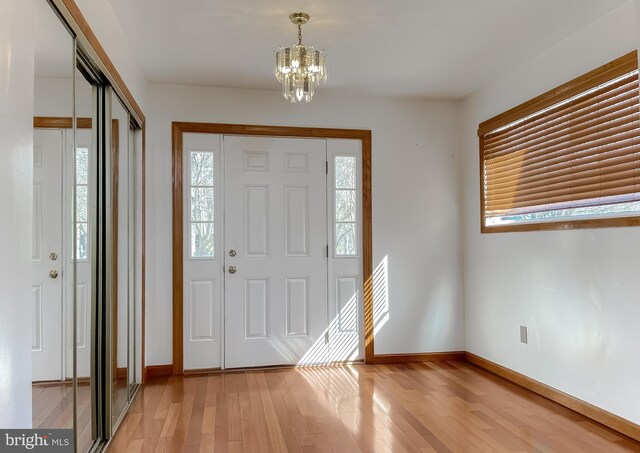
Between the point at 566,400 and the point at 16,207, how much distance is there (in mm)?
3286

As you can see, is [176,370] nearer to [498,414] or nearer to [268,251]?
[268,251]

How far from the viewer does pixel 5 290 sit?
49.8 inches

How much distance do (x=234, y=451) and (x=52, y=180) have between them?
162 centimetres

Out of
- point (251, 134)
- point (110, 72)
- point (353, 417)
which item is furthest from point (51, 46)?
point (353, 417)

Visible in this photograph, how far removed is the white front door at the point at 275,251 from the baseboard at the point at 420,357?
54cm

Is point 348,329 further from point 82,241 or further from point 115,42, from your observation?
point 115,42

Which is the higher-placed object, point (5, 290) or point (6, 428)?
point (5, 290)

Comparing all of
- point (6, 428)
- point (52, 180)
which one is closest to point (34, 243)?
point (52, 180)

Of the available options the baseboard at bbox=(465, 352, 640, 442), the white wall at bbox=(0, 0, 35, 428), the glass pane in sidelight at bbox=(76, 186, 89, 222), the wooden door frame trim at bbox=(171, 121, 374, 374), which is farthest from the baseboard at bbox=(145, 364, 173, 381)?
the baseboard at bbox=(465, 352, 640, 442)

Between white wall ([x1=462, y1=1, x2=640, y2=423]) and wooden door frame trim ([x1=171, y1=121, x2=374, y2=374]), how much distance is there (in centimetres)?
97

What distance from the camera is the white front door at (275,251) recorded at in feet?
12.8

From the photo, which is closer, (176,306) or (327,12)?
(327,12)

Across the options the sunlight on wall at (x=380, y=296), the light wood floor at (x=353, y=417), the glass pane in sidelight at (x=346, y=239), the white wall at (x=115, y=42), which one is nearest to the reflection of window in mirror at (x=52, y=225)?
the white wall at (x=115, y=42)

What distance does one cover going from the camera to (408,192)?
167 inches
